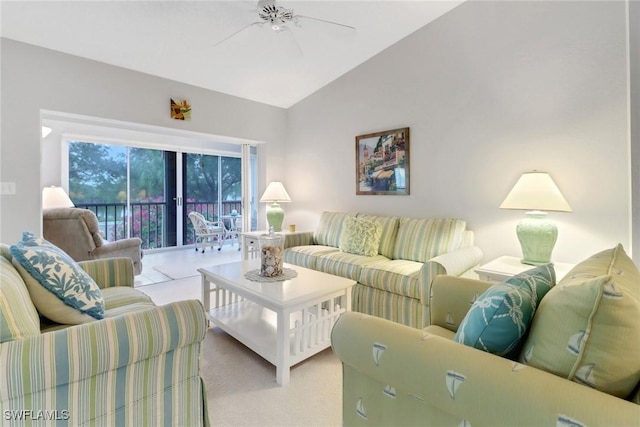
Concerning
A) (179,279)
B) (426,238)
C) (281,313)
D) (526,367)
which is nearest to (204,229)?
(179,279)

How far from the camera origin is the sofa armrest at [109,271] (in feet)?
6.65

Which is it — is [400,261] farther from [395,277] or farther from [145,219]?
[145,219]

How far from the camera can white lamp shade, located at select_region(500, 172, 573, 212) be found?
2.08 metres

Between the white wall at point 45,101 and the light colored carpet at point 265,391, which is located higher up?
the white wall at point 45,101

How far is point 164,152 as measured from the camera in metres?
6.13

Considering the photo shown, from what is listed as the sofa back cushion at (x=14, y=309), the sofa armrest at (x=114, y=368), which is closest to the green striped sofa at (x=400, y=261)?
the sofa armrest at (x=114, y=368)

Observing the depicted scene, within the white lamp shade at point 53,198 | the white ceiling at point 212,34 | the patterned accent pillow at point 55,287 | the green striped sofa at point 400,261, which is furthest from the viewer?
the white lamp shade at point 53,198

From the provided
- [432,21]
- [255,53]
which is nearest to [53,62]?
[255,53]

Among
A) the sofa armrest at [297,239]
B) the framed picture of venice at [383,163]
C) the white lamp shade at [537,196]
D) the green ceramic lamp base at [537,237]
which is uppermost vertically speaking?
the framed picture of venice at [383,163]

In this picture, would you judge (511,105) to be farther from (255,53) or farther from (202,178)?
(202,178)

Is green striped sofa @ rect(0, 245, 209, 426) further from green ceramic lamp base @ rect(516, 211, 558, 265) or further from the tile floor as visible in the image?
green ceramic lamp base @ rect(516, 211, 558, 265)

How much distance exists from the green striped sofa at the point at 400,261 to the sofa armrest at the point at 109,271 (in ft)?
5.09

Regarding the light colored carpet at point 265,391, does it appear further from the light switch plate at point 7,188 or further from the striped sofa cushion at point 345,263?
the light switch plate at point 7,188

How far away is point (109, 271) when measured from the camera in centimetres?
208
